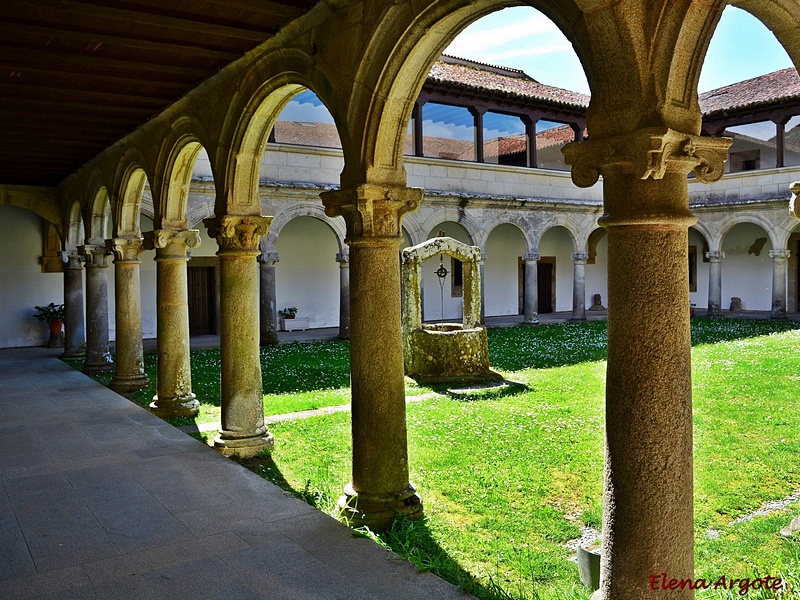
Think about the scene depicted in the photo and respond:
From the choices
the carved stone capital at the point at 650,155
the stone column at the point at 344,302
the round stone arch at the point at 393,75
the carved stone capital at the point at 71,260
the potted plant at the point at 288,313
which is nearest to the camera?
the carved stone capital at the point at 650,155

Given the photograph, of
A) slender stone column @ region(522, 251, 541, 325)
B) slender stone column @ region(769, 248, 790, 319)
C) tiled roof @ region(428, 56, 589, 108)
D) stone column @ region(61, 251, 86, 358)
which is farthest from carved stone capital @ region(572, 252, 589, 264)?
stone column @ region(61, 251, 86, 358)

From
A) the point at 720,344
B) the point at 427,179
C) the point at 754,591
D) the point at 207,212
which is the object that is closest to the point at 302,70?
the point at 754,591

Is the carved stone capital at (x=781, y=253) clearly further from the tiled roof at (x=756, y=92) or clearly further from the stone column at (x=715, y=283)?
the tiled roof at (x=756, y=92)

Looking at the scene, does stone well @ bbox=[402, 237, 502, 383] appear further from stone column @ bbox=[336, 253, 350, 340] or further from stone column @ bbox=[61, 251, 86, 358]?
stone column @ bbox=[61, 251, 86, 358]

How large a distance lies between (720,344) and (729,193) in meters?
8.30

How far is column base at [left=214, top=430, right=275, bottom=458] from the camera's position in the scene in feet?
20.4

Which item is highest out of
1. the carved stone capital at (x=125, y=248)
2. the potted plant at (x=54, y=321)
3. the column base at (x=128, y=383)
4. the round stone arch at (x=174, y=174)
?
the round stone arch at (x=174, y=174)

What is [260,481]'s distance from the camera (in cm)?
532

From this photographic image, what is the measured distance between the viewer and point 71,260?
13.2 m

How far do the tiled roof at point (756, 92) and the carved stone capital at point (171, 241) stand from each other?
1558cm

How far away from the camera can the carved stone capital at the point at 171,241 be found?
788 centimetres

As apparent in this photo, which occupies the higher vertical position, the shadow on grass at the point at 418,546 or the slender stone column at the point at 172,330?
the slender stone column at the point at 172,330

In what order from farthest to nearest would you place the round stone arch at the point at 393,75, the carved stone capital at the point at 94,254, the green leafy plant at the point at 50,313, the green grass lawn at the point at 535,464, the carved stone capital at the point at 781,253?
the carved stone capital at the point at 781,253 < the green leafy plant at the point at 50,313 < the carved stone capital at the point at 94,254 < the green grass lawn at the point at 535,464 < the round stone arch at the point at 393,75

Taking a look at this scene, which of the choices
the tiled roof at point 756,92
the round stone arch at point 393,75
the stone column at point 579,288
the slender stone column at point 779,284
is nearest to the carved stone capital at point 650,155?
the round stone arch at point 393,75
